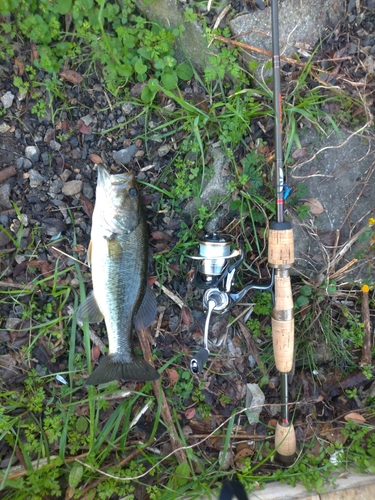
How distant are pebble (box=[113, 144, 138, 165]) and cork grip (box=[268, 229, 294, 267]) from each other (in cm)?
121

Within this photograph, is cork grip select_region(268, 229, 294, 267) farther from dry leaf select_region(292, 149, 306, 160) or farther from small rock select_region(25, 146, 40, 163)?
small rock select_region(25, 146, 40, 163)

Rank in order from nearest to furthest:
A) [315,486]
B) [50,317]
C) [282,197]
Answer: [282,197]
[315,486]
[50,317]

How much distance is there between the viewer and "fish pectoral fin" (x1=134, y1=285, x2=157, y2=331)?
277 cm

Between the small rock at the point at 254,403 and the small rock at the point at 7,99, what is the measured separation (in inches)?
111

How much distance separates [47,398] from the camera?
2.87 m

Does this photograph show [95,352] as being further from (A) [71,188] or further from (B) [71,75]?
(B) [71,75]

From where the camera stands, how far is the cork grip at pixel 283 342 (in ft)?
8.24

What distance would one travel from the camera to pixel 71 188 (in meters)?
2.86

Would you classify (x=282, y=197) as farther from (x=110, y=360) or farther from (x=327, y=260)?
(x=110, y=360)

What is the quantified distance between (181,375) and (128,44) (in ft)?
8.09

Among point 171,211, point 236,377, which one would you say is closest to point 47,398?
point 236,377

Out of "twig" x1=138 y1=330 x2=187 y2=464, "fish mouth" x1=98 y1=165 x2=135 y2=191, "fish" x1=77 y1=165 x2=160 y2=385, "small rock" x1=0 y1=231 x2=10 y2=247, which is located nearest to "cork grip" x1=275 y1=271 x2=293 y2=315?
"fish" x1=77 y1=165 x2=160 y2=385

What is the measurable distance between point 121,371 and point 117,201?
1.16m

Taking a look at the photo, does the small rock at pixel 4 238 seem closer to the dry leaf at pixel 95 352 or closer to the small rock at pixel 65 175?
the small rock at pixel 65 175
